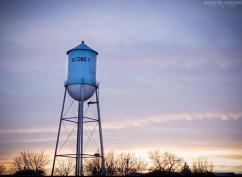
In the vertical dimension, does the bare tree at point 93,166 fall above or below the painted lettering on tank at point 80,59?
below

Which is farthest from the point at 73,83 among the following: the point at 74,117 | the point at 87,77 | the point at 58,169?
the point at 58,169

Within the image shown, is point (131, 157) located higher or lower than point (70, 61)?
lower

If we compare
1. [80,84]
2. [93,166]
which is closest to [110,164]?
[93,166]

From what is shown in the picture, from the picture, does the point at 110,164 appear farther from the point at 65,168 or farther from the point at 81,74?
the point at 81,74

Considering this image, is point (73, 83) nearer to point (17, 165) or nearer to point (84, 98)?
point (84, 98)

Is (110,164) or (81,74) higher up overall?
(81,74)

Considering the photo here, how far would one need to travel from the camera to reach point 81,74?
25.8m

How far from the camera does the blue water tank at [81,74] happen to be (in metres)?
25.8

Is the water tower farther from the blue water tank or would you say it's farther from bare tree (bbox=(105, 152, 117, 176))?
bare tree (bbox=(105, 152, 117, 176))

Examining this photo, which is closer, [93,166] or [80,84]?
[80,84]

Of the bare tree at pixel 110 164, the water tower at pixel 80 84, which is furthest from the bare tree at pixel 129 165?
the water tower at pixel 80 84

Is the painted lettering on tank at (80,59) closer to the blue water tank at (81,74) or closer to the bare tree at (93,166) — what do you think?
the blue water tank at (81,74)

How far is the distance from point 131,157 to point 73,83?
3193 cm

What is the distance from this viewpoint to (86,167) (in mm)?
53750
